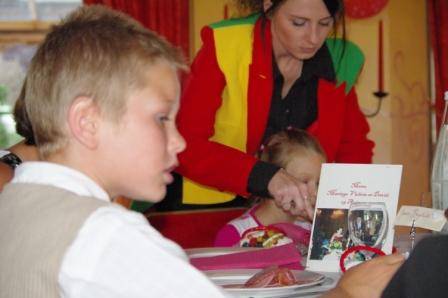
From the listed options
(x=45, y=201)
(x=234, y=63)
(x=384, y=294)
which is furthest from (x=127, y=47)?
(x=234, y=63)

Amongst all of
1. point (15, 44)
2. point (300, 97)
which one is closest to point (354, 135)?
point (300, 97)

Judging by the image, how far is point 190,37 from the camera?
469cm

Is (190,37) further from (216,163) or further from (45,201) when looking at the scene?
(45,201)

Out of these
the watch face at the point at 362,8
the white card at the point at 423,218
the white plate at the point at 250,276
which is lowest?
the white plate at the point at 250,276

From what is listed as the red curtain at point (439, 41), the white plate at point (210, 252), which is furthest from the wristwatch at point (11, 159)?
the red curtain at point (439, 41)

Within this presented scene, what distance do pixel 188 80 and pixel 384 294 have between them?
182cm

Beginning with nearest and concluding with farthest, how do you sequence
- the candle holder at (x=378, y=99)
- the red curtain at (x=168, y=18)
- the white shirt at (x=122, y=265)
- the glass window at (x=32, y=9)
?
1. the white shirt at (x=122, y=265)
2. the red curtain at (x=168, y=18)
3. the glass window at (x=32, y=9)
4. the candle holder at (x=378, y=99)

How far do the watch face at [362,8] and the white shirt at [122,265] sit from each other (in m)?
4.13

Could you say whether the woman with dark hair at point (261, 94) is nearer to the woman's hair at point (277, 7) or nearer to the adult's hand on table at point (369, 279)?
the woman's hair at point (277, 7)

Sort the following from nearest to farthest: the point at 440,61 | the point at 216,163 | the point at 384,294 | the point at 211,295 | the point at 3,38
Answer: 1. the point at 384,294
2. the point at 211,295
3. the point at 216,163
4. the point at 3,38
5. the point at 440,61

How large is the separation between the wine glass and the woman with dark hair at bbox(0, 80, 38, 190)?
0.69 metres

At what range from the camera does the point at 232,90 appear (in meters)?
2.54

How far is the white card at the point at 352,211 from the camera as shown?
1.58 m

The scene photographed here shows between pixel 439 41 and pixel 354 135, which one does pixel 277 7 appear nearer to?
pixel 354 135
